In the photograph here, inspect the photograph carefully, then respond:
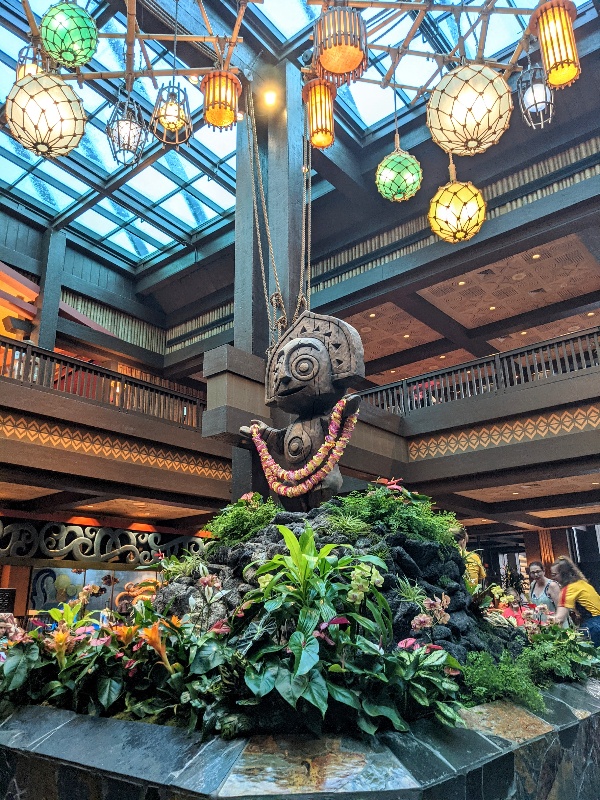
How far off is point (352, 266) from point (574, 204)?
4.10m

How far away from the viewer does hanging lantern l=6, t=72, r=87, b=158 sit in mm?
3830

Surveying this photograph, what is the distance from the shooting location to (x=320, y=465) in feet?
13.6

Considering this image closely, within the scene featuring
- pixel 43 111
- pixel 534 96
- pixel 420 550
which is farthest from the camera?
pixel 534 96

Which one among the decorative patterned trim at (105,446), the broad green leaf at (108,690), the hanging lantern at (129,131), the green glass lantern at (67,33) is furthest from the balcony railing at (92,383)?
the broad green leaf at (108,690)

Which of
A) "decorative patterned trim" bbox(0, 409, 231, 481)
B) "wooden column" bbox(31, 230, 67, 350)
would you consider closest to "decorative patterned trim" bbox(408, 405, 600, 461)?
"decorative patterned trim" bbox(0, 409, 231, 481)

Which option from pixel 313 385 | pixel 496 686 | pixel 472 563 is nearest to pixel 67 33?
pixel 313 385

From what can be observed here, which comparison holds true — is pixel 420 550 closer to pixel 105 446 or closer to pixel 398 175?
pixel 398 175

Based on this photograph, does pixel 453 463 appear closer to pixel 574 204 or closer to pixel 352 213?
pixel 574 204

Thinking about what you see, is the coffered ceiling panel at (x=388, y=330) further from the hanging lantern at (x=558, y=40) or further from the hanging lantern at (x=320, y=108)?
the hanging lantern at (x=558, y=40)

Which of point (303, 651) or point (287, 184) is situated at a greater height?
point (287, 184)

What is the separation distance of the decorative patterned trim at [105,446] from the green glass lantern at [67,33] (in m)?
4.34

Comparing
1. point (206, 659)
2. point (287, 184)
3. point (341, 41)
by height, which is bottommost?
point (206, 659)

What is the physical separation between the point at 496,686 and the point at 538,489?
8.73m

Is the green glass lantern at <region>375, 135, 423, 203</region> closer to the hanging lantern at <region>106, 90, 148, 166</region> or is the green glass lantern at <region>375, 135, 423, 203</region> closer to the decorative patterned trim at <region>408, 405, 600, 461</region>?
the hanging lantern at <region>106, 90, 148, 166</region>
